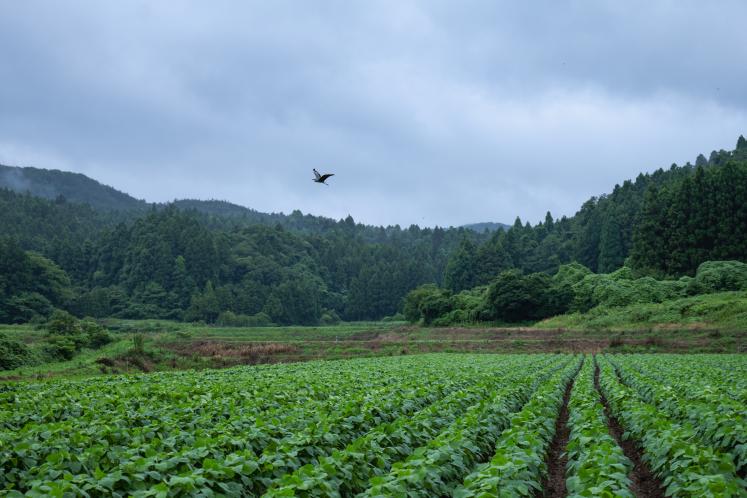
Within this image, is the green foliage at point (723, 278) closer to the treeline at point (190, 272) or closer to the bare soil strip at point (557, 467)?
the bare soil strip at point (557, 467)

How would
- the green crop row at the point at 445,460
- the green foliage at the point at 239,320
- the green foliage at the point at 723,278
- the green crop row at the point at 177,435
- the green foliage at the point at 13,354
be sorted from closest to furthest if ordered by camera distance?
the green crop row at the point at 445,460 < the green crop row at the point at 177,435 < the green foliage at the point at 13,354 < the green foliage at the point at 723,278 < the green foliage at the point at 239,320

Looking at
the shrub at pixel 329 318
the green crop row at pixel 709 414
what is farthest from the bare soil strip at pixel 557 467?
the shrub at pixel 329 318

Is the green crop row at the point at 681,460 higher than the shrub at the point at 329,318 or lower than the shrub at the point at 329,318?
higher

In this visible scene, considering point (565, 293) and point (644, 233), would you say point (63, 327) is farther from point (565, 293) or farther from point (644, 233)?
point (644, 233)

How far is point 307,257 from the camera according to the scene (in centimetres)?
15400

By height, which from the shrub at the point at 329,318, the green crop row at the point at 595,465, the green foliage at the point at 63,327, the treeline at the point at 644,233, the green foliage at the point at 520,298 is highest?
the treeline at the point at 644,233

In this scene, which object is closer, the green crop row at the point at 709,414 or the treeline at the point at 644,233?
the green crop row at the point at 709,414

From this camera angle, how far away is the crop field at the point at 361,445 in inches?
270

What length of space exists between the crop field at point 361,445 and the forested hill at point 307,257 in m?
68.6

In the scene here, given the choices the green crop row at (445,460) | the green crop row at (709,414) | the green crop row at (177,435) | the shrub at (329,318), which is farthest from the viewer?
the shrub at (329,318)

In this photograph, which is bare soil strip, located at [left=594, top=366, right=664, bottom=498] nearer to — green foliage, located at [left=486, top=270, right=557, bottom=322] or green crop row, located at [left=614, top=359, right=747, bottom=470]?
green crop row, located at [left=614, top=359, right=747, bottom=470]

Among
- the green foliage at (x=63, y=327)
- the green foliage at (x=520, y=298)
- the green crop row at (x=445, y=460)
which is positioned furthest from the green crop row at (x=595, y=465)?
the green foliage at (x=520, y=298)

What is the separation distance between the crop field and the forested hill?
225ft

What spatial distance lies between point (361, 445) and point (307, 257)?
146 m
